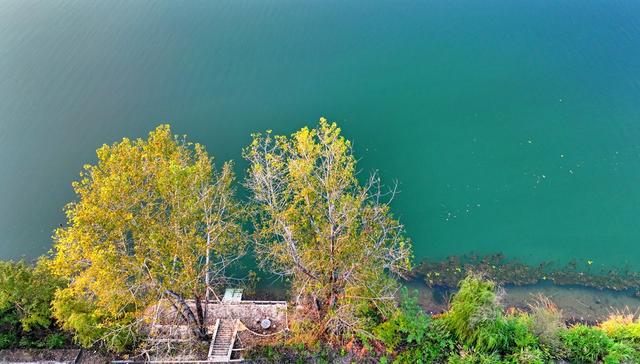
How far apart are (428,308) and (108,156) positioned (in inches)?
515

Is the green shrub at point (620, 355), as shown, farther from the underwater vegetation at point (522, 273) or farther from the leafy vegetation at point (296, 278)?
the underwater vegetation at point (522, 273)

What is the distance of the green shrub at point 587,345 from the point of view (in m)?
14.4

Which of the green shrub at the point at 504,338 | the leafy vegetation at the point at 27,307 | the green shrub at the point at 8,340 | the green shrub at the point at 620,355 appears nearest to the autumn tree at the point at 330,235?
the green shrub at the point at 504,338

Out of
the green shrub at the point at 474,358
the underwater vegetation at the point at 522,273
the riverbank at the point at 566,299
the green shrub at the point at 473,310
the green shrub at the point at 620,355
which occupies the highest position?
the underwater vegetation at the point at 522,273

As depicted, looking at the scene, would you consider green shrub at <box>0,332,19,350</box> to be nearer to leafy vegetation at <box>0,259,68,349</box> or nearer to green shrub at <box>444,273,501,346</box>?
leafy vegetation at <box>0,259,68,349</box>

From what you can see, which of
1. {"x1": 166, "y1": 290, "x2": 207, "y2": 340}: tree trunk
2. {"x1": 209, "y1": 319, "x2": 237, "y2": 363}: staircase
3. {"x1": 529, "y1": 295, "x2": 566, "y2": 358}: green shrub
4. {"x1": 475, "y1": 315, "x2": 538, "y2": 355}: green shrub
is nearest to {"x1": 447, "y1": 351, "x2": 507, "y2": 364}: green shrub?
{"x1": 475, "y1": 315, "x2": 538, "y2": 355}: green shrub

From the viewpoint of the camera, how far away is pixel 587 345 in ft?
47.7

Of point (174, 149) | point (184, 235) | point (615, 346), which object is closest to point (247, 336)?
point (184, 235)

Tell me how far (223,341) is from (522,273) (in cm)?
1246

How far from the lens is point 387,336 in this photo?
14.6m

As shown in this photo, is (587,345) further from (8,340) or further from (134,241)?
(8,340)

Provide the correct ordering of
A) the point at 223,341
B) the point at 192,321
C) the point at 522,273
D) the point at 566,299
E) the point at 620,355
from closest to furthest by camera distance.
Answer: the point at 620,355 → the point at 192,321 → the point at 223,341 → the point at 566,299 → the point at 522,273

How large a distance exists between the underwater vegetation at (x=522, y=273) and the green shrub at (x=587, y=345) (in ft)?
15.7

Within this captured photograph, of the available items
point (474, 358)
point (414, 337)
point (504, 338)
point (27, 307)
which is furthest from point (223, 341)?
point (504, 338)
